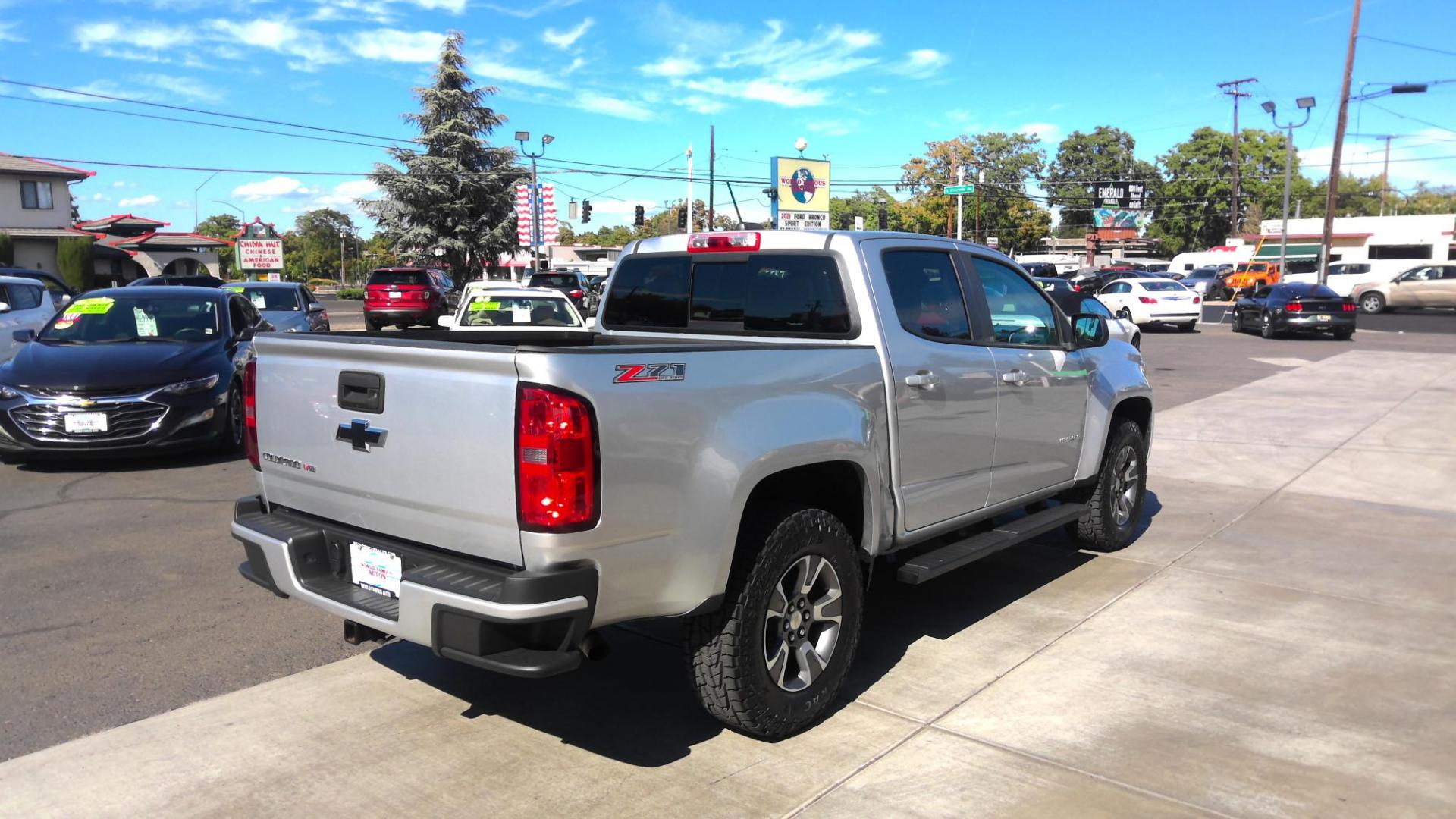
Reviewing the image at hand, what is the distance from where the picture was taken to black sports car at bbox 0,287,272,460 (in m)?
8.09

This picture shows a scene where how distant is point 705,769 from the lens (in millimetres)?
3566

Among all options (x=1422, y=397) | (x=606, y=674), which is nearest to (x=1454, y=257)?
(x=1422, y=397)

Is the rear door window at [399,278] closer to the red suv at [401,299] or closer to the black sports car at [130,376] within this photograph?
the red suv at [401,299]

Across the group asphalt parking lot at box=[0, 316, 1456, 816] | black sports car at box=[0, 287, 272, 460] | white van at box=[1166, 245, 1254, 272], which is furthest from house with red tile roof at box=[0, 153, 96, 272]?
white van at box=[1166, 245, 1254, 272]

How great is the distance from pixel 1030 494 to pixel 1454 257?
6787 centimetres

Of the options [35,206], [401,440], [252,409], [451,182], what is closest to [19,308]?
[252,409]

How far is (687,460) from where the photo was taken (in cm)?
323

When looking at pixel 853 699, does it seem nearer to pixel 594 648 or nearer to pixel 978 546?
pixel 978 546

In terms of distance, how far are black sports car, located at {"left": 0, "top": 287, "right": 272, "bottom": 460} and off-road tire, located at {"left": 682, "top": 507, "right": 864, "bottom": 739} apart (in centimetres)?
591

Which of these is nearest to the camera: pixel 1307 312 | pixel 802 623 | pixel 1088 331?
pixel 802 623

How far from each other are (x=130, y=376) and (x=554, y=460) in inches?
278

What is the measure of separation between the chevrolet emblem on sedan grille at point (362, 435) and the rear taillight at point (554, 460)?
2.18 ft

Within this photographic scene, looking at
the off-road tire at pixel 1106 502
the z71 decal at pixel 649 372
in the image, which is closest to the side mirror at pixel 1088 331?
the off-road tire at pixel 1106 502

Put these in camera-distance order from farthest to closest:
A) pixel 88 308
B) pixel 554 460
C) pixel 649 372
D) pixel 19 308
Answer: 1. pixel 19 308
2. pixel 88 308
3. pixel 649 372
4. pixel 554 460
